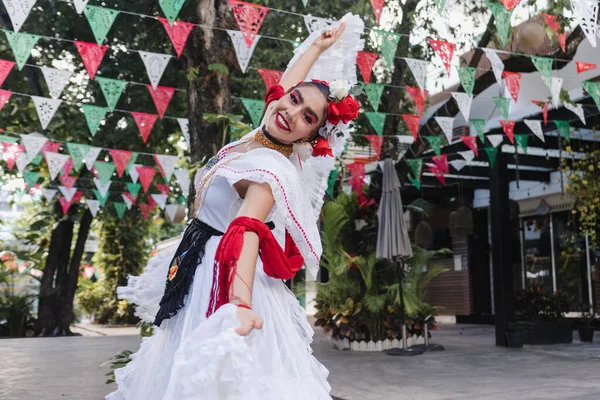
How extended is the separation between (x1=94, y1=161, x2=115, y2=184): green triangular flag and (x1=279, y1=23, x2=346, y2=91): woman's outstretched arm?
30.9ft

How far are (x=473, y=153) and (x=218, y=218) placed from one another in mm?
9235

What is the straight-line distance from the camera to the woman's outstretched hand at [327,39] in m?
2.99

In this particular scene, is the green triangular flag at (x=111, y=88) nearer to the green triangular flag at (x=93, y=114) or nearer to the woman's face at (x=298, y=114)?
the green triangular flag at (x=93, y=114)

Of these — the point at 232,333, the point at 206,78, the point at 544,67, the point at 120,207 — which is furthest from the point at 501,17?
the point at 120,207

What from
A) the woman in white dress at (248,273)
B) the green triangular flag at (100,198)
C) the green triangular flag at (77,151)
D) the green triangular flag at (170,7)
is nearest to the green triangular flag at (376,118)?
the green triangular flag at (170,7)

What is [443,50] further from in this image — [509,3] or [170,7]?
[170,7]

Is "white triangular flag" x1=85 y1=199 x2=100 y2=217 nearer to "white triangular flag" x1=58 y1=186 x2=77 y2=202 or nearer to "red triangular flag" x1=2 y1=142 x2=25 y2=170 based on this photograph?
"white triangular flag" x1=58 y1=186 x2=77 y2=202

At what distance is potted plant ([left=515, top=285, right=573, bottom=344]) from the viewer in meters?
11.0

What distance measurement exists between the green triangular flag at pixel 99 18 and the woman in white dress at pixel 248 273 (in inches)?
189

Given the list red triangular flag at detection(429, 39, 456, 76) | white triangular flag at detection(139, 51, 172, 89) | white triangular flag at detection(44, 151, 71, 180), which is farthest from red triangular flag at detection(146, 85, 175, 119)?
red triangular flag at detection(429, 39, 456, 76)

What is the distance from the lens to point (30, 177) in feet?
46.0

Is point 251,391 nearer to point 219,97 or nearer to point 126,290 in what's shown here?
point 126,290

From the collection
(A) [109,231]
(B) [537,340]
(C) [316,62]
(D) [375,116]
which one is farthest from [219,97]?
(A) [109,231]

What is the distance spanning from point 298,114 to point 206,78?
464 centimetres
